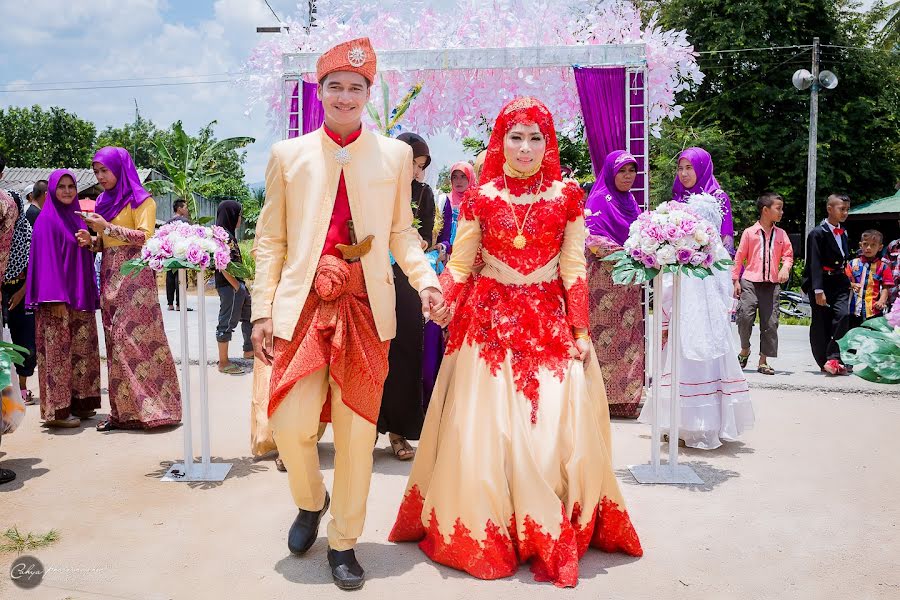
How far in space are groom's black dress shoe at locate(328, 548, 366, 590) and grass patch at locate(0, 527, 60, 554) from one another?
1442 millimetres

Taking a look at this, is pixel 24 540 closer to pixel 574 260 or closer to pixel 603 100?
pixel 574 260

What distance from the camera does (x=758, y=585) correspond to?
10.4ft

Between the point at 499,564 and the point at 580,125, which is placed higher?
the point at 580,125

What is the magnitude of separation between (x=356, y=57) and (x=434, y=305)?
103 cm

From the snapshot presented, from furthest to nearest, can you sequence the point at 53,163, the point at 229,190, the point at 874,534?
the point at 53,163 → the point at 229,190 → the point at 874,534

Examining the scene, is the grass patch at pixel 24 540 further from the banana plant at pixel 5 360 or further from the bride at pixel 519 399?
the bride at pixel 519 399

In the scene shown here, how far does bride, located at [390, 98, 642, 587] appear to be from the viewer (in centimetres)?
319

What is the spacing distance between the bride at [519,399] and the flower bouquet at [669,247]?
36.3 inches

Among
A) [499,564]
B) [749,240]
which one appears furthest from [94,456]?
[749,240]

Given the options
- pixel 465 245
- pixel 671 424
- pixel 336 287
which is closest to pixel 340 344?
pixel 336 287

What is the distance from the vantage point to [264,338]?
10.2ft

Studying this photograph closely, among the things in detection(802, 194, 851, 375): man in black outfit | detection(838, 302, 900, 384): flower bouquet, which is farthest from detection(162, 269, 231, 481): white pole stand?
detection(802, 194, 851, 375): man in black outfit

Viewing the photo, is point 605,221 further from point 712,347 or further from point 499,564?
point 499,564

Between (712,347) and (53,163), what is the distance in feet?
138
